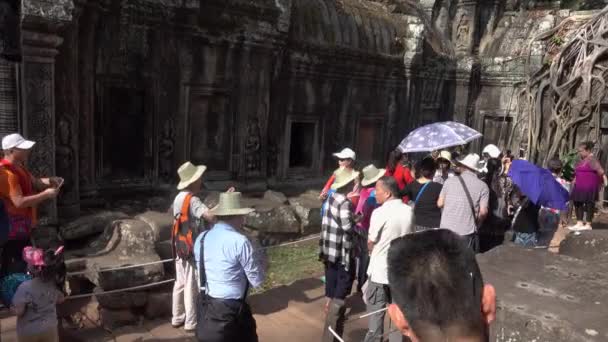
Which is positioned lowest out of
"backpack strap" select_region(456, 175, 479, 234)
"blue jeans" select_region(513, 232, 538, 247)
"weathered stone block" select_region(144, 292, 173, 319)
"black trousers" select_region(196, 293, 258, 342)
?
Answer: "weathered stone block" select_region(144, 292, 173, 319)

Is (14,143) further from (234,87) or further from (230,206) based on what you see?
(234,87)

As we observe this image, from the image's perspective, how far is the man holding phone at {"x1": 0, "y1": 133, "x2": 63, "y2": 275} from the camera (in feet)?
13.6

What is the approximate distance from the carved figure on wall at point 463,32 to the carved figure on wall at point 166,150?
33.2 feet

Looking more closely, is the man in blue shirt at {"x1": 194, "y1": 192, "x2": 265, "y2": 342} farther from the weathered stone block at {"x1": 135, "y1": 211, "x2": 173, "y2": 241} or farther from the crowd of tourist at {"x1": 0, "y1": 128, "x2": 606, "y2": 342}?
the weathered stone block at {"x1": 135, "y1": 211, "x2": 173, "y2": 241}

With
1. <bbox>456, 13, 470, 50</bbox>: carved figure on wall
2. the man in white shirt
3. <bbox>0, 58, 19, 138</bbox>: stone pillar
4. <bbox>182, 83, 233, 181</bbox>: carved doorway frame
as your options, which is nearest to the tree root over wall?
<bbox>456, 13, 470, 50</bbox>: carved figure on wall

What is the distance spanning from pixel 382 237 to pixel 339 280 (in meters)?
0.84

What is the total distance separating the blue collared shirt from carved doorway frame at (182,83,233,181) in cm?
523

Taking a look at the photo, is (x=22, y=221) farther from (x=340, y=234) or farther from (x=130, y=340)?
(x=340, y=234)

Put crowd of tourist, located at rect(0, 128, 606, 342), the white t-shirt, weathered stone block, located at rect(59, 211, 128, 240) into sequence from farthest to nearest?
weathered stone block, located at rect(59, 211, 128, 240) < the white t-shirt < crowd of tourist, located at rect(0, 128, 606, 342)

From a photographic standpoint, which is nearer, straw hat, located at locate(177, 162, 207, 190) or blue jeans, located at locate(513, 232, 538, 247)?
straw hat, located at locate(177, 162, 207, 190)

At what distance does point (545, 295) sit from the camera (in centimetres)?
292

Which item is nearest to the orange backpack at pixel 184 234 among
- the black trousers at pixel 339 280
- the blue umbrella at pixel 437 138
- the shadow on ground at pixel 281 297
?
the shadow on ground at pixel 281 297

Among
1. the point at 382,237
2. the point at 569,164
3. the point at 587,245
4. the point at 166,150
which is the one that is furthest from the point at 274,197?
the point at 569,164

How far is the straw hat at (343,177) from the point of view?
16.4 feet
